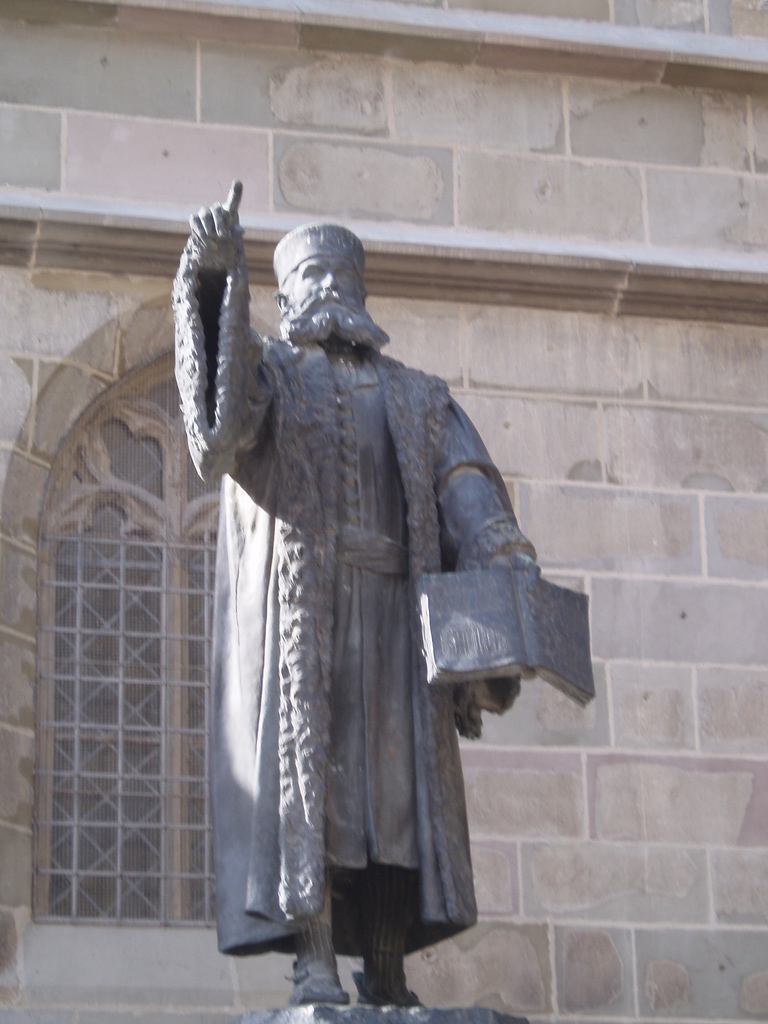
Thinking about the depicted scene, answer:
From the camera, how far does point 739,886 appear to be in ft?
25.2

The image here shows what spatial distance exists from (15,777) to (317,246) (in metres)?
2.44

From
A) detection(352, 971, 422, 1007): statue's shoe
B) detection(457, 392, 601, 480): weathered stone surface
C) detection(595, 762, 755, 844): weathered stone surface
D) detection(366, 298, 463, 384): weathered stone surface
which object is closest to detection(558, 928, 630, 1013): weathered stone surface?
detection(595, 762, 755, 844): weathered stone surface

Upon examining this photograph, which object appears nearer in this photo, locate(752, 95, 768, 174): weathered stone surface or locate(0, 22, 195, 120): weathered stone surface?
locate(0, 22, 195, 120): weathered stone surface

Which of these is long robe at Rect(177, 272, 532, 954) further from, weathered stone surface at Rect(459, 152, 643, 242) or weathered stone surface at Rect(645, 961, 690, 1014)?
weathered stone surface at Rect(459, 152, 643, 242)

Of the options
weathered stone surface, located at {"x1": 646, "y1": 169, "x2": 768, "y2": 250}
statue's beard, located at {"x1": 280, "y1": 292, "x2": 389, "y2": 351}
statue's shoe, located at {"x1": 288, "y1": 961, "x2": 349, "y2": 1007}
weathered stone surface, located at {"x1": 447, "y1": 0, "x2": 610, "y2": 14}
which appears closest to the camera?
statue's shoe, located at {"x1": 288, "y1": 961, "x2": 349, "y2": 1007}

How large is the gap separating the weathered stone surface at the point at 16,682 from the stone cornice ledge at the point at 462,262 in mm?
1266

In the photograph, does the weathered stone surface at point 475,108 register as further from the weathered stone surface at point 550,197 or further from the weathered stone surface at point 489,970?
the weathered stone surface at point 489,970

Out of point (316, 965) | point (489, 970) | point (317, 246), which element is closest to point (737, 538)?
point (489, 970)

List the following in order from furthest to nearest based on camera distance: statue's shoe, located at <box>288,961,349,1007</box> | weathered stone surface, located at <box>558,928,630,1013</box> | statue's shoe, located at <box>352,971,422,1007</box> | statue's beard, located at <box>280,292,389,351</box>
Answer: weathered stone surface, located at <box>558,928,630,1013</box>
statue's beard, located at <box>280,292,389,351</box>
statue's shoe, located at <box>352,971,422,1007</box>
statue's shoe, located at <box>288,961,349,1007</box>

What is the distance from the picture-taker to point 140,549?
26.3 ft

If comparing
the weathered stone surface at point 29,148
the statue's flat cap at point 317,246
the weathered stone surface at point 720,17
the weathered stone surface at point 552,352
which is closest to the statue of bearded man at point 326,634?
the statue's flat cap at point 317,246

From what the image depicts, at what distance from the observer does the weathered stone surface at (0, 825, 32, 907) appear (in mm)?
7336

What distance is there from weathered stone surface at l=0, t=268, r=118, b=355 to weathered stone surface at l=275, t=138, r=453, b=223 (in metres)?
0.72

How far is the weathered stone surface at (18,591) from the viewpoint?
7.67 metres
